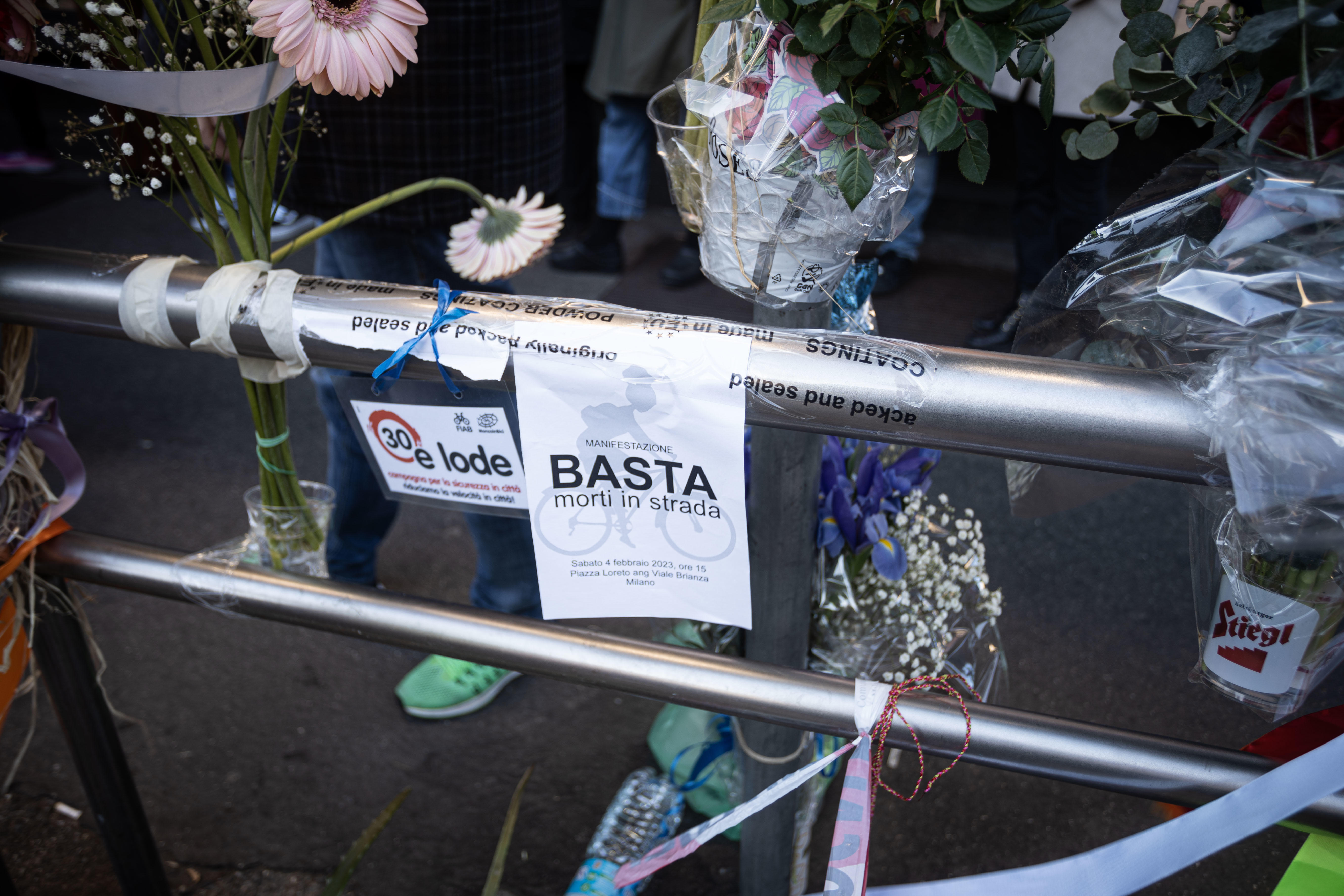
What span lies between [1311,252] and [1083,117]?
218 centimetres

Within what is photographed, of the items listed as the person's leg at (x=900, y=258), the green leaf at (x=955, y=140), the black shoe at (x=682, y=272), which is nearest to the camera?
the green leaf at (x=955, y=140)

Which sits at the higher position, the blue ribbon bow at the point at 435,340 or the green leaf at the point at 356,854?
the blue ribbon bow at the point at 435,340

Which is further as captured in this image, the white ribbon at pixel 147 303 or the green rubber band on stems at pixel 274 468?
the green rubber band on stems at pixel 274 468

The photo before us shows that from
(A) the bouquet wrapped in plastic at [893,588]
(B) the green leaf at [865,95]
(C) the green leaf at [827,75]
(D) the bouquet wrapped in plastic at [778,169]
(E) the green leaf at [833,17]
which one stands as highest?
(E) the green leaf at [833,17]

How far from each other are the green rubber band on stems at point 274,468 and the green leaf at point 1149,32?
2.86 feet

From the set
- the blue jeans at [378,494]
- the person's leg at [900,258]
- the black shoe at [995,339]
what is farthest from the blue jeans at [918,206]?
the blue jeans at [378,494]

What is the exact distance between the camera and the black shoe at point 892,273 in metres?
3.45

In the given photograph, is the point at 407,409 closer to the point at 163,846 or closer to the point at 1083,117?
the point at 163,846

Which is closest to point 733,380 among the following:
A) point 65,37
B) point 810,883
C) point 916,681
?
point 916,681

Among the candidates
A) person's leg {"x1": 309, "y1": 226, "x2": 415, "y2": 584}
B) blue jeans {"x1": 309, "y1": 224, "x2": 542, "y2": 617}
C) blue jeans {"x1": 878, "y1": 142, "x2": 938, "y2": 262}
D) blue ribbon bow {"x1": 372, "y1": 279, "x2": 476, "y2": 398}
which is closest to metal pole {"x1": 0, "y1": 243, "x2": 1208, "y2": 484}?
blue ribbon bow {"x1": 372, "y1": 279, "x2": 476, "y2": 398}

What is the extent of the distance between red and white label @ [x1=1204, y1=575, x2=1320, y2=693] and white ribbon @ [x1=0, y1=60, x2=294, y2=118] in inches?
34.5

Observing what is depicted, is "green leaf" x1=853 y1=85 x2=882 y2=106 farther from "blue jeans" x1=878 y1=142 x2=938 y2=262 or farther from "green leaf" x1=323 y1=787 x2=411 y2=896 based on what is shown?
"blue jeans" x1=878 y1=142 x2=938 y2=262

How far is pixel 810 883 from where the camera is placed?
1.46 meters

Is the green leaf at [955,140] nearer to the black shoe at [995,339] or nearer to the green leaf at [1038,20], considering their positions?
the green leaf at [1038,20]
